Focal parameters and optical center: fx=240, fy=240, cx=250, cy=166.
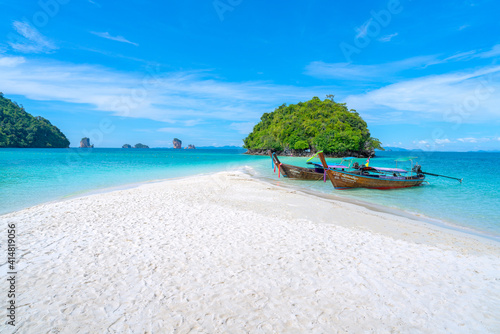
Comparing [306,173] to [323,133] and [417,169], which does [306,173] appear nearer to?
[417,169]

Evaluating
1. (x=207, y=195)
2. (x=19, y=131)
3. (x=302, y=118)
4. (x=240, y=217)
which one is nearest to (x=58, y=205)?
(x=207, y=195)

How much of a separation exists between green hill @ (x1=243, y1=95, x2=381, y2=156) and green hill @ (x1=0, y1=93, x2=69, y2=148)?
11284 cm

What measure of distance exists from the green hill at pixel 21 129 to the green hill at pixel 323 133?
11284 cm

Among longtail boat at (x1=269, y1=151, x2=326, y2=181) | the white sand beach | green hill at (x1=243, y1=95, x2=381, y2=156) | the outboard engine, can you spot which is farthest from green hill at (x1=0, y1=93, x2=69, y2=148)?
the outboard engine

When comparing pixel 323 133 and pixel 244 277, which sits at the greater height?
pixel 323 133

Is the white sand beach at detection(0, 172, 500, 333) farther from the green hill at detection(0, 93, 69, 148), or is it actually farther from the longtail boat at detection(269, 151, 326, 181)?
the green hill at detection(0, 93, 69, 148)

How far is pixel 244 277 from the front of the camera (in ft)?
15.1

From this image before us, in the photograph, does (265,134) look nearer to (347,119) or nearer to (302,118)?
(302,118)

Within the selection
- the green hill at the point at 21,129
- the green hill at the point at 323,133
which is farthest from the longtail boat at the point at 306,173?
the green hill at the point at 21,129

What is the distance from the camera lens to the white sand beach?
135 inches

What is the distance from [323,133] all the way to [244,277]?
7570 cm

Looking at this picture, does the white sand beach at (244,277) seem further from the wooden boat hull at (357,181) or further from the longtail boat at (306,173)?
the longtail boat at (306,173)

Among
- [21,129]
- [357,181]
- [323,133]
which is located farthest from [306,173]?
[21,129]

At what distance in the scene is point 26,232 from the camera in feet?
22.0
